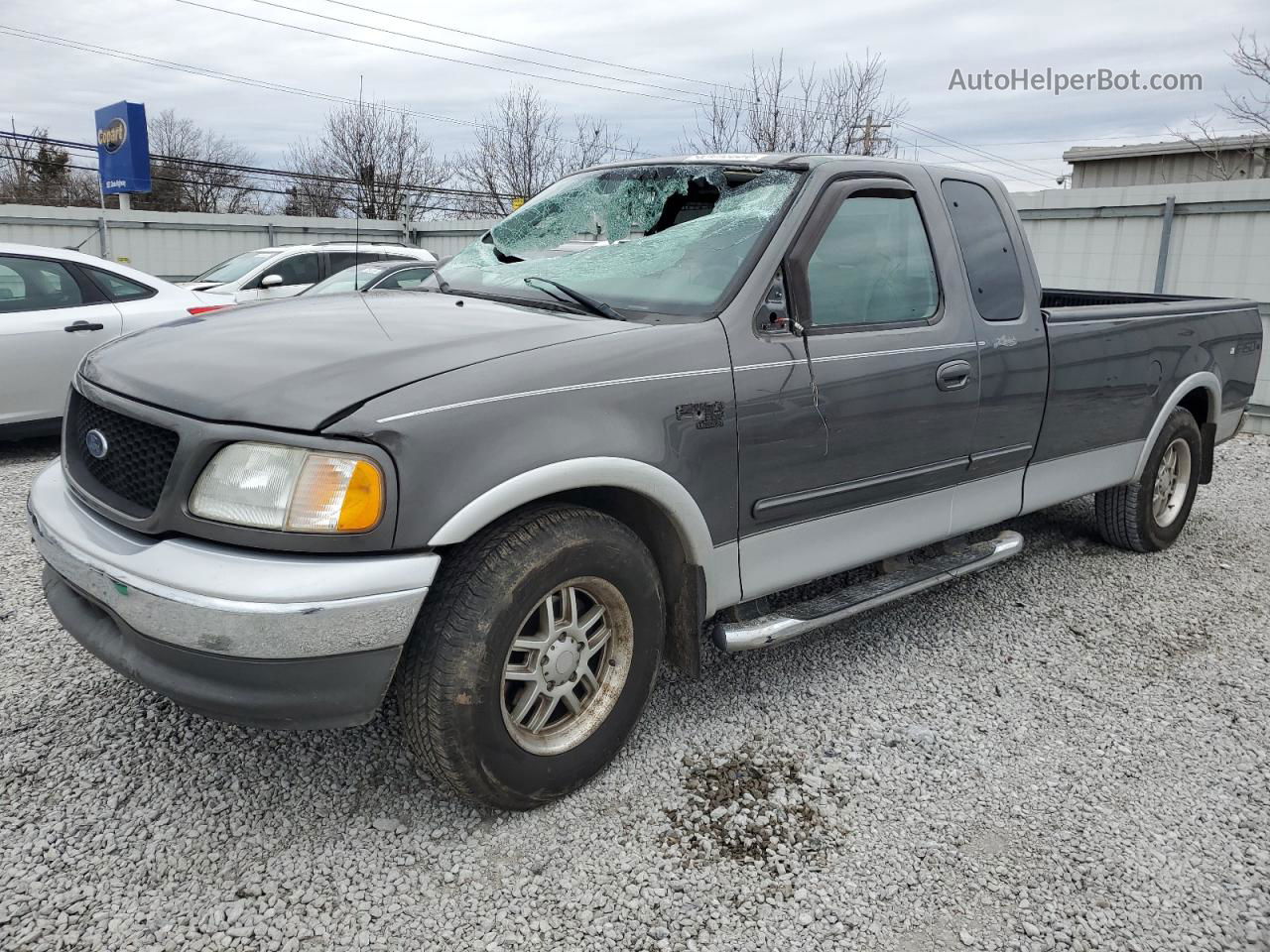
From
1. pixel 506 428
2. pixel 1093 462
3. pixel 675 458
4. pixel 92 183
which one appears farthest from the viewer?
pixel 92 183

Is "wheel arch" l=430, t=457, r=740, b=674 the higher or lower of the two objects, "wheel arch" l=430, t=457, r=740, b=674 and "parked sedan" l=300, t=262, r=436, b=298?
the lower

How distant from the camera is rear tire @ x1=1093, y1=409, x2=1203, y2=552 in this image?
5082 millimetres

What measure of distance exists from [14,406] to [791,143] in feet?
55.8

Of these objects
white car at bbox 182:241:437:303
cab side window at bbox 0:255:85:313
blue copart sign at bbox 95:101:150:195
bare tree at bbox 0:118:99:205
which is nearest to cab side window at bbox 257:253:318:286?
white car at bbox 182:241:437:303

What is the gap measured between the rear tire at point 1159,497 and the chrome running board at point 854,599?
4.31ft

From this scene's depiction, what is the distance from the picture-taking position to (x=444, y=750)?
245 cm

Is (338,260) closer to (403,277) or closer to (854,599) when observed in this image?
(403,277)

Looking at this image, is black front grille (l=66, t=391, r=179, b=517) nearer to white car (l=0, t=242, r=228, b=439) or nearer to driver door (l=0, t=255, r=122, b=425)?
white car (l=0, t=242, r=228, b=439)

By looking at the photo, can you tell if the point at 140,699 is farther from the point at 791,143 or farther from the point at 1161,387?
the point at 791,143

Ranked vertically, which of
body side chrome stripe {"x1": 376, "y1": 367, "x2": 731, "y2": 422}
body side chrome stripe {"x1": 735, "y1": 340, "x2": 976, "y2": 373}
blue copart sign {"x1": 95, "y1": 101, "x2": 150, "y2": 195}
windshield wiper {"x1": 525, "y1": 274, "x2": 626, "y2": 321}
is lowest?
body side chrome stripe {"x1": 376, "y1": 367, "x2": 731, "y2": 422}

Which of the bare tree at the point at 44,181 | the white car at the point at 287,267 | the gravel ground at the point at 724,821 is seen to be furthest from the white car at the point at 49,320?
the bare tree at the point at 44,181

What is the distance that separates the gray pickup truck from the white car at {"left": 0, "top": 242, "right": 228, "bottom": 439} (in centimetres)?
428

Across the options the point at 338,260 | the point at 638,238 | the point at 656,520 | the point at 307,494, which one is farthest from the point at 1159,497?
the point at 338,260

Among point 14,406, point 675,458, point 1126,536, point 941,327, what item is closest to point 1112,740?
point 941,327
